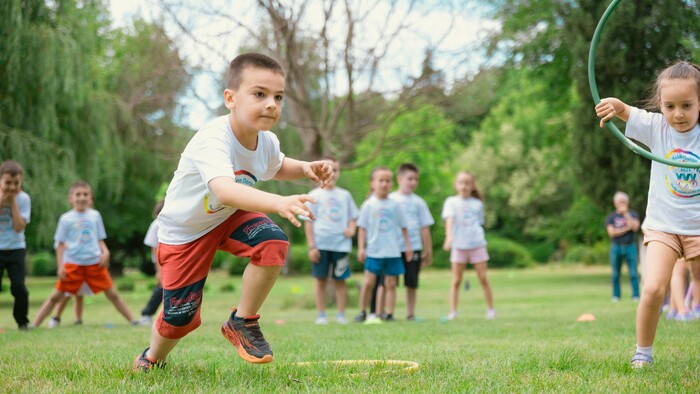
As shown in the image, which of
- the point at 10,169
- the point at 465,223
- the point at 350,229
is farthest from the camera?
the point at 465,223

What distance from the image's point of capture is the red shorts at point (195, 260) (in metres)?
4.27

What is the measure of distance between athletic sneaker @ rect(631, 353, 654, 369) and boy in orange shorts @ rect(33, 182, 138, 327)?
731 centimetres

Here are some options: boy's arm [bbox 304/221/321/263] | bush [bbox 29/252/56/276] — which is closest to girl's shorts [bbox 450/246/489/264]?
boy's arm [bbox 304/221/321/263]

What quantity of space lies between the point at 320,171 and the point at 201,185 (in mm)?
709

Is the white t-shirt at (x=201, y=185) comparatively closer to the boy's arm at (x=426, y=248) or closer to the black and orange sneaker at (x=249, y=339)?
the black and orange sneaker at (x=249, y=339)

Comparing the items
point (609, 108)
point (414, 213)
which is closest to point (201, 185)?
point (609, 108)

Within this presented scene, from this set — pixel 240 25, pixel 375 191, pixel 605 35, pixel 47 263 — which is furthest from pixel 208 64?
pixel 47 263

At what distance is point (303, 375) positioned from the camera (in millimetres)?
4324

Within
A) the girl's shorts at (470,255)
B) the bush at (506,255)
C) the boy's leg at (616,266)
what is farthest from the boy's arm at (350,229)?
the bush at (506,255)

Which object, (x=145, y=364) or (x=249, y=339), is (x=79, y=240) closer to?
(x=145, y=364)

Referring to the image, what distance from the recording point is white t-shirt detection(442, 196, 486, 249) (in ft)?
33.7

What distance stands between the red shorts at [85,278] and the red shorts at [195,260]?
6.00 metres

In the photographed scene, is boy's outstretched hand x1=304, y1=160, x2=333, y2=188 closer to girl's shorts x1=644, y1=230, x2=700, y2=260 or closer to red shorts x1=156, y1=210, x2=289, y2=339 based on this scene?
red shorts x1=156, y1=210, x2=289, y2=339

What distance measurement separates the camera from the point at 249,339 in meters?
4.21
